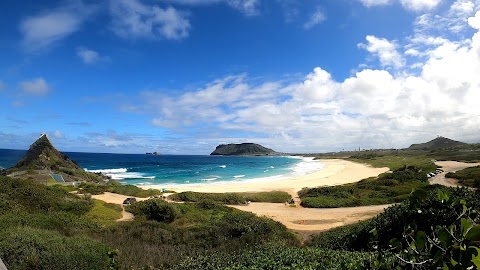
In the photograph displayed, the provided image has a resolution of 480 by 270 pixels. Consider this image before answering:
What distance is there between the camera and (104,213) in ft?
68.9

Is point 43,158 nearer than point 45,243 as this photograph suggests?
No

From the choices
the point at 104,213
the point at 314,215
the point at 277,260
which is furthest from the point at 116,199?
the point at 277,260

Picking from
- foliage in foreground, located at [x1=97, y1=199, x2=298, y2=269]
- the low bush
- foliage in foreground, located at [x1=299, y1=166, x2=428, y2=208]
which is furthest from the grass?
foliage in foreground, located at [x1=299, y1=166, x2=428, y2=208]

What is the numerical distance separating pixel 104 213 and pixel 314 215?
1468 centimetres

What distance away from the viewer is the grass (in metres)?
19.2

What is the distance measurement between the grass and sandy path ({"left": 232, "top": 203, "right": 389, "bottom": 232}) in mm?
10370

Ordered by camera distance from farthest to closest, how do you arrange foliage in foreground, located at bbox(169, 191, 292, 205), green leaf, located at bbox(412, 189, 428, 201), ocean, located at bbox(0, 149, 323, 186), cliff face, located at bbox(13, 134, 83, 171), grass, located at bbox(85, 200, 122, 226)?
ocean, located at bbox(0, 149, 323, 186) < cliff face, located at bbox(13, 134, 83, 171) < foliage in foreground, located at bbox(169, 191, 292, 205) < grass, located at bbox(85, 200, 122, 226) < green leaf, located at bbox(412, 189, 428, 201)

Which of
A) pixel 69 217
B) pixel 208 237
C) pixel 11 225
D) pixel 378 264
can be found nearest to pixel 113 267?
pixel 208 237

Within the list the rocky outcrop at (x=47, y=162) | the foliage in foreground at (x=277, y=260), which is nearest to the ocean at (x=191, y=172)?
the rocky outcrop at (x=47, y=162)

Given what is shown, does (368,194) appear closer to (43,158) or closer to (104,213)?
(104,213)

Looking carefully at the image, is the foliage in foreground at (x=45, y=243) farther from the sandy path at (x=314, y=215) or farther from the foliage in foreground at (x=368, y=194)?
the foliage in foreground at (x=368, y=194)

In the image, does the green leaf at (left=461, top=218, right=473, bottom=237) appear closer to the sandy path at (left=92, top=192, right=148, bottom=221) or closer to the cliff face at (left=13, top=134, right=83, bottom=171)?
the sandy path at (left=92, top=192, right=148, bottom=221)

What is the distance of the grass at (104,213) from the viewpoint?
1924 cm

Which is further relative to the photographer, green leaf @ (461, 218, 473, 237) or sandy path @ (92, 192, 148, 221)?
sandy path @ (92, 192, 148, 221)
